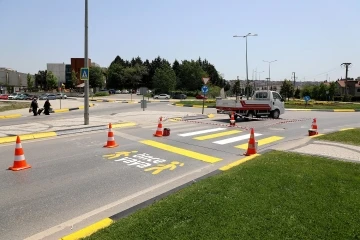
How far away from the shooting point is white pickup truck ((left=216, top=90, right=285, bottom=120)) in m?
20.7

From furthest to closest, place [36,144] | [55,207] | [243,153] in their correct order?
[36,144]
[243,153]
[55,207]

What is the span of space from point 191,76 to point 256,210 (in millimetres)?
93525

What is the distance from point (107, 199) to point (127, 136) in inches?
306

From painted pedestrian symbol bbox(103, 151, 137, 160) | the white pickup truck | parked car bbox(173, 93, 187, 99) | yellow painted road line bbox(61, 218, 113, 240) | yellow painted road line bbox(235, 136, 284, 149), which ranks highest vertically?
parked car bbox(173, 93, 187, 99)

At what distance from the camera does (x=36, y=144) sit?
11383mm

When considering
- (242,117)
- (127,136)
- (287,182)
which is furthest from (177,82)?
(287,182)

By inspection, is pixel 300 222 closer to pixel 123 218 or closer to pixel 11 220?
pixel 123 218

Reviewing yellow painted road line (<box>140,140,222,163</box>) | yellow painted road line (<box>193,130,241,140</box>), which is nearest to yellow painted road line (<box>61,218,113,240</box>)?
yellow painted road line (<box>140,140,222,163</box>)

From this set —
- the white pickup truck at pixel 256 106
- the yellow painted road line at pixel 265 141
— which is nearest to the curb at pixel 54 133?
the white pickup truck at pixel 256 106

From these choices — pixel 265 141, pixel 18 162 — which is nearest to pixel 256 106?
pixel 265 141

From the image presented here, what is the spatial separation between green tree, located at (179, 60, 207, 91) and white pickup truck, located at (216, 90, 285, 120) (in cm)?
7339

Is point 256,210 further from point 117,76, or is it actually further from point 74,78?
point 74,78

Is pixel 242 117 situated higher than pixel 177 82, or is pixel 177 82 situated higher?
pixel 177 82

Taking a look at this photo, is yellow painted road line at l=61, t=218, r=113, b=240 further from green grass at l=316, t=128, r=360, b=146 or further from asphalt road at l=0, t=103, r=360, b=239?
green grass at l=316, t=128, r=360, b=146
